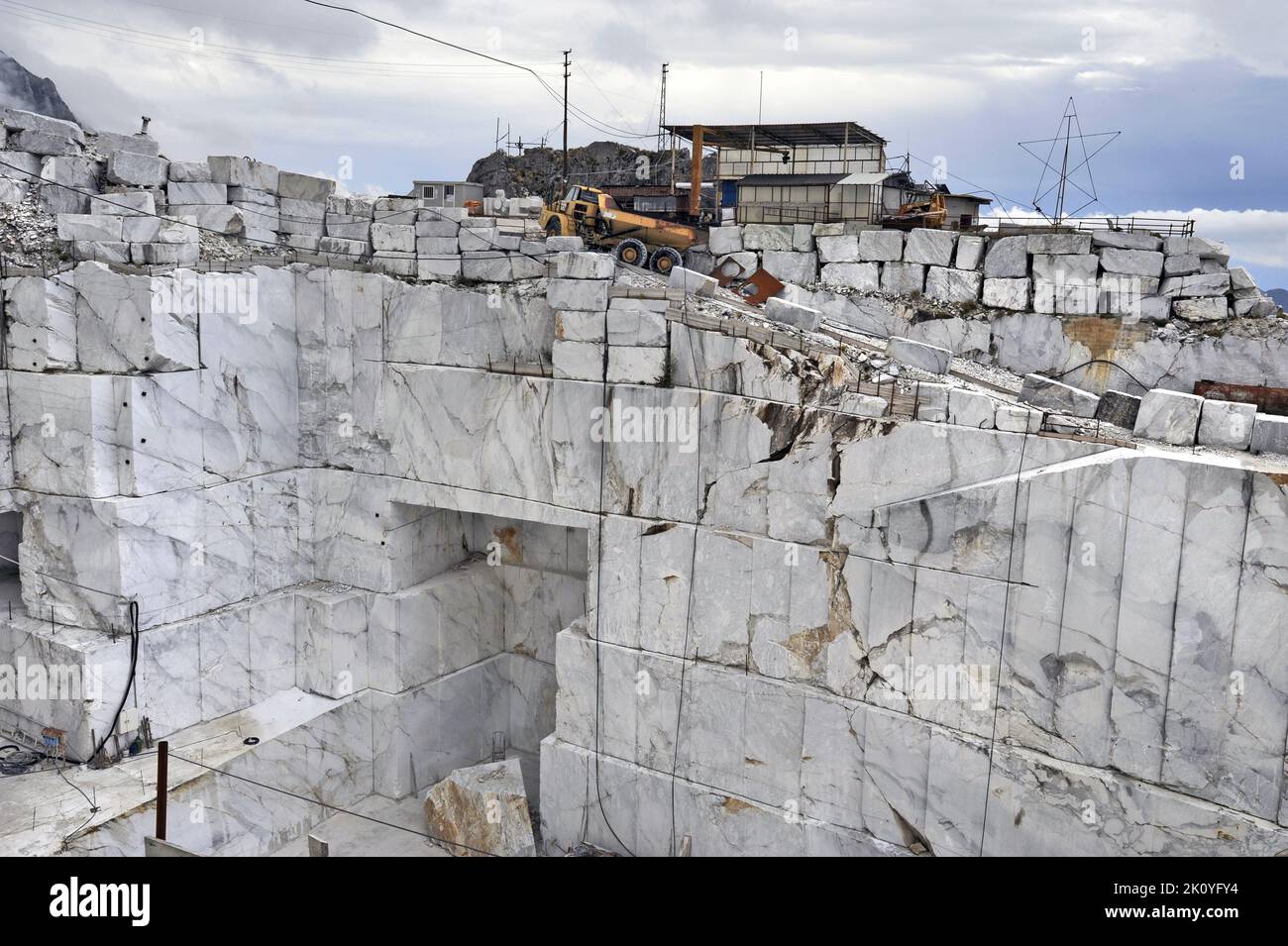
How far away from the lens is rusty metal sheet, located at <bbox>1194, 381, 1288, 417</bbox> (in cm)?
1204

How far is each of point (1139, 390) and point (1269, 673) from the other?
581 centimetres

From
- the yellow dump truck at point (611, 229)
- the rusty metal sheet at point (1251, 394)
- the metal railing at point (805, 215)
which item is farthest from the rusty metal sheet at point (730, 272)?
the rusty metal sheet at point (1251, 394)

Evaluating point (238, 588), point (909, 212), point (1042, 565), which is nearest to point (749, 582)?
point (1042, 565)

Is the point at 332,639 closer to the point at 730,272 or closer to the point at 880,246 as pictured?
the point at 730,272

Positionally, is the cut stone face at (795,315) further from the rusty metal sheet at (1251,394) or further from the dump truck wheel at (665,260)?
the rusty metal sheet at (1251,394)

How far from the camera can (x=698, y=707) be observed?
1146 cm

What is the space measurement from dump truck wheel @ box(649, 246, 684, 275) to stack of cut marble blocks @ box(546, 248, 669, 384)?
13.4ft

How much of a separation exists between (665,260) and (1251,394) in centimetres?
819

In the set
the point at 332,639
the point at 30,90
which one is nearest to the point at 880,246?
the point at 332,639

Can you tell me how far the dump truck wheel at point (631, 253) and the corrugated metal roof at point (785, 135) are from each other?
3651mm

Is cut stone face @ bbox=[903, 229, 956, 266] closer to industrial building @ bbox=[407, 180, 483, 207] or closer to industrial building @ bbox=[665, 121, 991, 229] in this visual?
industrial building @ bbox=[665, 121, 991, 229]

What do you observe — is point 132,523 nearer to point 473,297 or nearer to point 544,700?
point 473,297

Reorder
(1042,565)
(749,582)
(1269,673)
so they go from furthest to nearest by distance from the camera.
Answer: (749,582) → (1042,565) → (1269,673)

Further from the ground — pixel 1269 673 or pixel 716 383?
pixel 716 383
